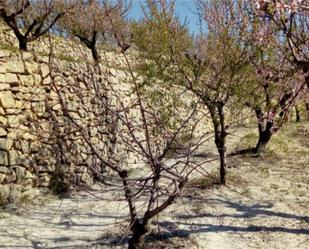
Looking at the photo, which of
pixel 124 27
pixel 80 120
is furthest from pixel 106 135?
pixel 124 27

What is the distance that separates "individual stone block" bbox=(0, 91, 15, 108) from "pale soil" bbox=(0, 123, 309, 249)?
197 centimetres

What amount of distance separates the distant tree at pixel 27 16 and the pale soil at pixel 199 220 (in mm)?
3191

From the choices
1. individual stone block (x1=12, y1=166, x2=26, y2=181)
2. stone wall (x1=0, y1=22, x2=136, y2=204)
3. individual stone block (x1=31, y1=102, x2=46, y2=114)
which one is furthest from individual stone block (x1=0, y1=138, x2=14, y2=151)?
individual stone block (x1=31, y1=102, x2=46, y2=114)

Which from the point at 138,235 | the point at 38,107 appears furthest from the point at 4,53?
the point at 138,235

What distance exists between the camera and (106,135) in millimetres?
10680

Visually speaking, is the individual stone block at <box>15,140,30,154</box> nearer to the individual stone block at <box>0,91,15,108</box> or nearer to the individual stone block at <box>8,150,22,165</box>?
the individual stone block at <box>8,150,22,165</box>

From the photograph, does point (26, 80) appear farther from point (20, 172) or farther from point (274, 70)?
point (274, 70)

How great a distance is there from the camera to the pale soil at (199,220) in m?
5.97

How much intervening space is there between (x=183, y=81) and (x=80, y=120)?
259 centimetres

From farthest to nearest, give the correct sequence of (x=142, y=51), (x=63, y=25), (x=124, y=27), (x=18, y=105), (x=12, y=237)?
1. (x=124, y=27)
2. (x=63, y=25)
3. (x=142, y=51)
4. (x=18, y=105)
5. (x=12, y=237)

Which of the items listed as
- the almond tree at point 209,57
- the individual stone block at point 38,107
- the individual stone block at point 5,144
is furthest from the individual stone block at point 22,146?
the almond tree at point 209,57

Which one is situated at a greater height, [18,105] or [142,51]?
[142,51]

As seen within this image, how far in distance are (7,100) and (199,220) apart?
426cm

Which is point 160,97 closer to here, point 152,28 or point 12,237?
point 152,28
